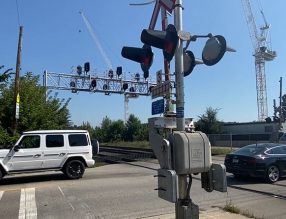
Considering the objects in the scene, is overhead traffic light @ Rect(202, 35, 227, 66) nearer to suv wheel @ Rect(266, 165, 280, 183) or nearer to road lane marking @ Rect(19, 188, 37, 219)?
road lane marking @ Rect(19, 188, 37, 219)

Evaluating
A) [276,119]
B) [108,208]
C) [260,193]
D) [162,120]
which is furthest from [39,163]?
[276,119]

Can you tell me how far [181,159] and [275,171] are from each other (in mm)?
11066

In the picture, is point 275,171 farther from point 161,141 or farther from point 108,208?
point 161,141

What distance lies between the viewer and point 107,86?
175ft

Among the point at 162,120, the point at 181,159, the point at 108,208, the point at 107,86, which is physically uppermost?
the point at 107,86

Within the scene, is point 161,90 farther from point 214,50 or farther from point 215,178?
point 215,178

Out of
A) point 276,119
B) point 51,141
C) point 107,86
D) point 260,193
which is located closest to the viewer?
point 260,193

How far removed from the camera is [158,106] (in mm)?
6586

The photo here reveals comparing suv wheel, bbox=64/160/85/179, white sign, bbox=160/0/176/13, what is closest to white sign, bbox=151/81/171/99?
white sign, bbox=160/0/176/13

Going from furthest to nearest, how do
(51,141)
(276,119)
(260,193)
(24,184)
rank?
(276,119) → (51,141) → (24,184) → (260,193)

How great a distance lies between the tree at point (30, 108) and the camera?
2467 centimetres

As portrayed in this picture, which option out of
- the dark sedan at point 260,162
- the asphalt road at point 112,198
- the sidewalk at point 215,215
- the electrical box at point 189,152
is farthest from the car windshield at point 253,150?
the electrical box at point 189,152

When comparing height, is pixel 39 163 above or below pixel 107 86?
below

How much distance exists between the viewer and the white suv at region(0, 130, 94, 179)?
16.4 metres
